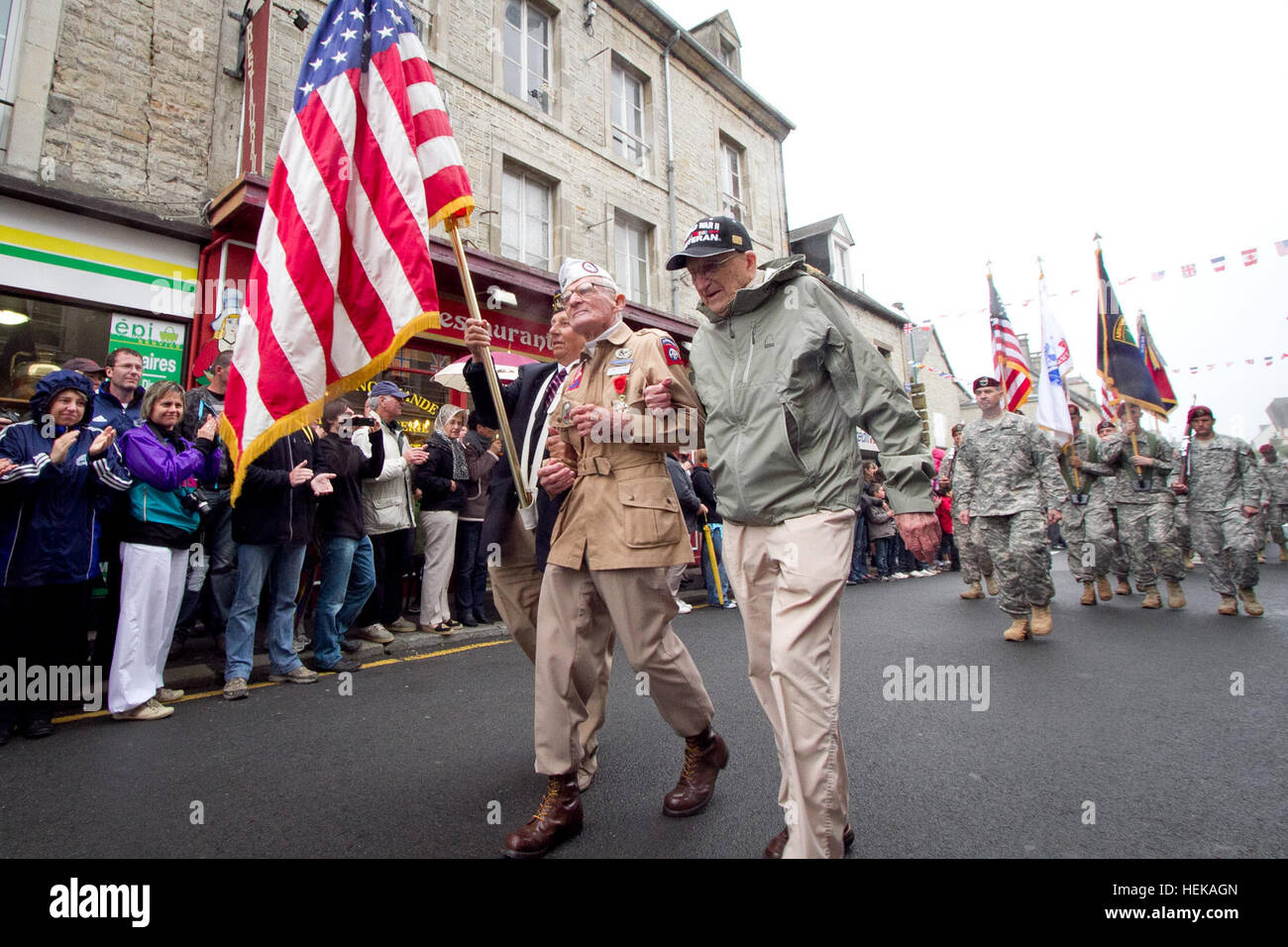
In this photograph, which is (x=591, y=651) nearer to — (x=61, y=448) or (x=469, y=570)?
(x=61, y=448)

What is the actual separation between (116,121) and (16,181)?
4.98 feet

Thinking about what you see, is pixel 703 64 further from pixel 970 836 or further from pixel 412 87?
pixel 970 836

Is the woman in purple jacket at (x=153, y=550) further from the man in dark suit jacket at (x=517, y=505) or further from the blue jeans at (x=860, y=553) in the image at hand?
the blue jeans at (x=860, y=553)

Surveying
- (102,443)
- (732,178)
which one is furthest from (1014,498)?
(732,178)

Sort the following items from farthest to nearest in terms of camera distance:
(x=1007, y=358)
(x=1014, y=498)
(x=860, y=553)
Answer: (x=860, y=553) < (x=1007, y=358) < (x=1014, y=498)

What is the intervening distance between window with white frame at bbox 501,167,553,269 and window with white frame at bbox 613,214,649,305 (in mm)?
1756

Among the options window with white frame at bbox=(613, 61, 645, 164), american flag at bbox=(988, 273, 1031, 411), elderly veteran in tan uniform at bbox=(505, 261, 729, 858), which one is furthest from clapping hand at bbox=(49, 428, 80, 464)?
window with white frame at bbox=(613, 61, 645, 164)

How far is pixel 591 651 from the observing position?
279 centimetres

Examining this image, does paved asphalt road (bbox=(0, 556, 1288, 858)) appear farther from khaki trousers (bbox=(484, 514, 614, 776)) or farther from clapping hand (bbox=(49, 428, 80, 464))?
clapping hand (bbox=(49, 428, 80, 464))

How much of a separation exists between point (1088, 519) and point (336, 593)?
334 inches

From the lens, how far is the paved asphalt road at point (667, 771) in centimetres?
243

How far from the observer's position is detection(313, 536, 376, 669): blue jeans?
18.1 ft

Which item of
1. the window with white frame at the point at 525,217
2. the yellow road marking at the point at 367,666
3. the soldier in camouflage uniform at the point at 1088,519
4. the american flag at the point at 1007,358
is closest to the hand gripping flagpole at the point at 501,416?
the yellow road marking at the point at 367,666

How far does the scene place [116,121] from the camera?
816 cm
